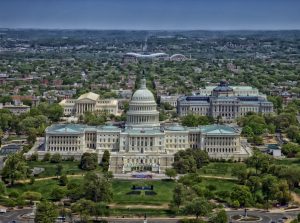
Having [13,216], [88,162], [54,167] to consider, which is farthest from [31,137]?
[13,216]

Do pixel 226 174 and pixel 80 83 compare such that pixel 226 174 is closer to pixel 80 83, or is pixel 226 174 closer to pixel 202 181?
pixel 202 181

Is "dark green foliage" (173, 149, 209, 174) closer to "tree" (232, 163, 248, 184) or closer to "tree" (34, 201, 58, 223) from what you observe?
"tree" (232, 163, 248, 184)

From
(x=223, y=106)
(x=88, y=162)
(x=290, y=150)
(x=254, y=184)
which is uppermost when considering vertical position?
(x=223, y=106)

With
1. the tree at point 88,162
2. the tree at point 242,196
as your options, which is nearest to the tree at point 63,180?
the tree at point 88,162

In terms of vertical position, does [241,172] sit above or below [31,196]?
above

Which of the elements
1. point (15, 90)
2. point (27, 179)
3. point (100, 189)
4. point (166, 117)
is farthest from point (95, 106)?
point (100, 189)

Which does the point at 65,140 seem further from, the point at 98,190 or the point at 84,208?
the point at 84,208

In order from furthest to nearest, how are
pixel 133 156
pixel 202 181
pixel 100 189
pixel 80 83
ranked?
pixel 80 83
pixel 133 156
pixel 202 181
pixel 100 189
